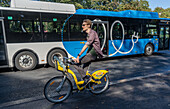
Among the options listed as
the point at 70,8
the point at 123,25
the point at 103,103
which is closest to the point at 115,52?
the point at 123,25

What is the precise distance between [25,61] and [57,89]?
171 inches

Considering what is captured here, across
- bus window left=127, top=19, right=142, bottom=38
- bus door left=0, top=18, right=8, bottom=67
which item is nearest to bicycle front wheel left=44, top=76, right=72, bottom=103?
Answer: bus door left=0, top=18, right=8, bottom=67

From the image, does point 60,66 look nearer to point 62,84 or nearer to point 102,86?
point 62,84

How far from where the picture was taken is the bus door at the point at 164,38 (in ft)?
39.3

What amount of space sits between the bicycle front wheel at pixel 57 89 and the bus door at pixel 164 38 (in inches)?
422

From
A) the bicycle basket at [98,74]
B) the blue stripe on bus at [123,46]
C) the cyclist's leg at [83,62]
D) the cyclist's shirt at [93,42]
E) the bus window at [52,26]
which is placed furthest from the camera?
the blue stripe on bus at [123,46]

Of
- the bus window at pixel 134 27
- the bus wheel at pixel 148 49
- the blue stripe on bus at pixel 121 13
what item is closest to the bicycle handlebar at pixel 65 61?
the blue stripe on bus at pixel 121 13

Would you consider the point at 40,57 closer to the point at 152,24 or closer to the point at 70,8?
the point at 70,8

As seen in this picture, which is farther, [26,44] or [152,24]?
[152,24]

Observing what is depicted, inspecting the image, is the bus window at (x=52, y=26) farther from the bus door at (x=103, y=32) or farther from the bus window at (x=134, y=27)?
the bus window at (x=134, y=27)

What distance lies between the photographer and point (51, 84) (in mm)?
3455

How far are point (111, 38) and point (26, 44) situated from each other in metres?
5.16

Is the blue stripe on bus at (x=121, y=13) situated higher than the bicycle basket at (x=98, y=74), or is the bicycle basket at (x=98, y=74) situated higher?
the blue stripe on bus at (x=121, y=13)

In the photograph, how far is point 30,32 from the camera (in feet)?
23.8
